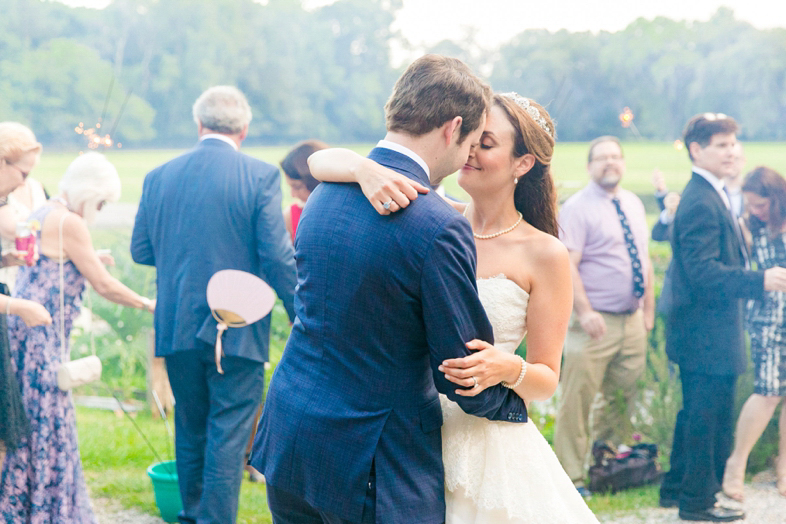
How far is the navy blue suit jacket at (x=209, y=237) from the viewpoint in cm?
334

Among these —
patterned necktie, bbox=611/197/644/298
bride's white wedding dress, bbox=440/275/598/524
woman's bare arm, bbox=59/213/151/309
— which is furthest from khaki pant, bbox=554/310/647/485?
woman's bare arm, bbox=59/213/151/309

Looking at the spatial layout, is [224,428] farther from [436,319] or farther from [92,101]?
[92,101]

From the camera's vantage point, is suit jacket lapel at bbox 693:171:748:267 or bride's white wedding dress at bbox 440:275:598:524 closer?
bride's white wedding dress at bbox 440:275:598:524

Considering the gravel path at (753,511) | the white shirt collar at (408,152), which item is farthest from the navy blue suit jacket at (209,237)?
the gravel path at (753,511)

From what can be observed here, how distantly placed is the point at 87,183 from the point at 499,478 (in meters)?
2.38

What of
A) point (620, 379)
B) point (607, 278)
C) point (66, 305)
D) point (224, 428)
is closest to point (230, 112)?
point (66, 305)

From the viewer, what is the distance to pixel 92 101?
5.50 m

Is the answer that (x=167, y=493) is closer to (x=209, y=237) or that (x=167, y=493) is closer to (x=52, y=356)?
(x=52, y=356)

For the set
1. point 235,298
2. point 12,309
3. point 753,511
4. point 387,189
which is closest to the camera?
point 387,189

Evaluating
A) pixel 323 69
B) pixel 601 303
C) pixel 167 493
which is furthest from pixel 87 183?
pixel 323 69

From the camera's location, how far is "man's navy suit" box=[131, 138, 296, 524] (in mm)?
3348

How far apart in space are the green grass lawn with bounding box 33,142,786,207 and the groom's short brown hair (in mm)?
3501

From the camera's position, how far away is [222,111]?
11.5 feet

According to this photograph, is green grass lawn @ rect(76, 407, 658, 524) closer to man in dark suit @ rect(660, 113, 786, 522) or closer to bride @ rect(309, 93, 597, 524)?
man in dark suit @ rect(660, 113, 786, 522)
